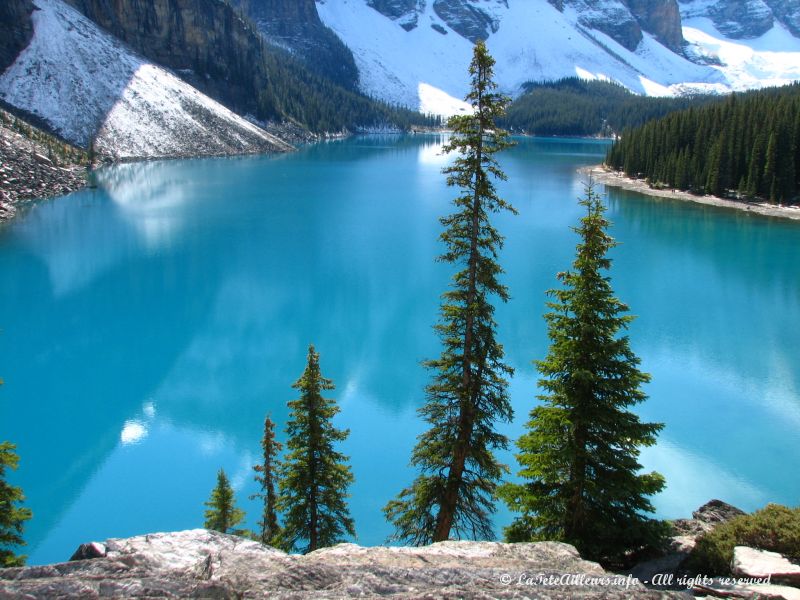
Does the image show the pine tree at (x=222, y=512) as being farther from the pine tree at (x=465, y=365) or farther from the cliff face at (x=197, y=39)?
the cliff face at (x=197, y=39)

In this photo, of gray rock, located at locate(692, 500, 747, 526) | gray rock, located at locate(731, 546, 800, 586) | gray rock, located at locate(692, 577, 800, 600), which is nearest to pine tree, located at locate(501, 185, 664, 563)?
gray rock, located at locate(731, 546, 800, 586)

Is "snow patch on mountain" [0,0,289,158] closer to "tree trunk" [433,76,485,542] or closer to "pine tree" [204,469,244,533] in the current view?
"pine tree" [204,469,244,533]

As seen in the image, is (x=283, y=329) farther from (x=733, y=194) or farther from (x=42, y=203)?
(x=733, y=194)

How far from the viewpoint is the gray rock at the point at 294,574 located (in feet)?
17.7

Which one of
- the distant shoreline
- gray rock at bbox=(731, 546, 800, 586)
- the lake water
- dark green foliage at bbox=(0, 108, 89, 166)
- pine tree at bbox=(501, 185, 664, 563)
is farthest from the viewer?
dark green foliage at bbox=(0, 108, 89, 166)

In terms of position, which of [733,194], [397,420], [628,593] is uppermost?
[733,194]

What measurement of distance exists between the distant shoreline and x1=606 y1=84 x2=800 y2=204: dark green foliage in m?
1.35

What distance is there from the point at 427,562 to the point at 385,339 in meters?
21.2

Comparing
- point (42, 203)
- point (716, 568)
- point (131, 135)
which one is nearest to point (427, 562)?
point (716, 568)

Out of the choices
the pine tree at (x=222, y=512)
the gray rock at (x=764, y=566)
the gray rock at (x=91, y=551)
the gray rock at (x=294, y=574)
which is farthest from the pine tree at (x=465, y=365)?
the gray rock at (x=91, y=551)

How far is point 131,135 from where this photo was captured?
295 ft

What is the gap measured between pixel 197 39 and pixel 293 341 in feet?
399

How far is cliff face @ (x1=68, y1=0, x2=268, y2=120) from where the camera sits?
11269 cm

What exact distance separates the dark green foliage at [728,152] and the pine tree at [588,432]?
206ft
